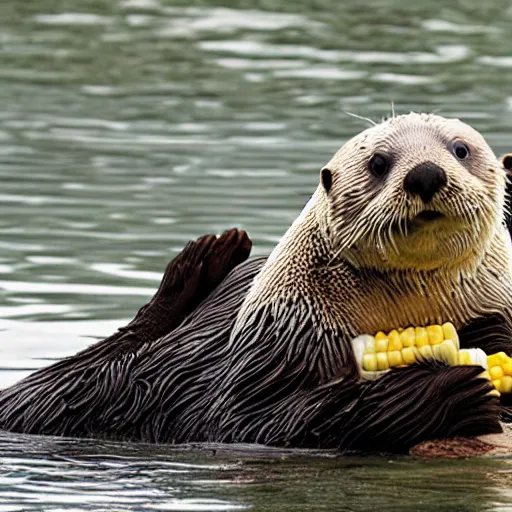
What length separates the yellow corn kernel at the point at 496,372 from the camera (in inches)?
283

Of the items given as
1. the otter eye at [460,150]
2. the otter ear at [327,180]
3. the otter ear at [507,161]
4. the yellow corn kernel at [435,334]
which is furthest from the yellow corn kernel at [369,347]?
the otter ear at [507,161]

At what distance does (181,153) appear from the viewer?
16.6m

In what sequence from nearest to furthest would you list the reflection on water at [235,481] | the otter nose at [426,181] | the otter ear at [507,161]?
the reflection on water at [235,481] → the otter nose at [426,181] → the otter ear at [507,161]

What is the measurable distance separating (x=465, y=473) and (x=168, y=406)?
1.46 meters

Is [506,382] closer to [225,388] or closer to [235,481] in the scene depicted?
[225,388]

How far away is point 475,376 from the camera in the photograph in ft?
22.7

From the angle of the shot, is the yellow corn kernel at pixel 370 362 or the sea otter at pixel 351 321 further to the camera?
the yellow corn kernel at pixel 370 362

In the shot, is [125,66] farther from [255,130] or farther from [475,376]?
[475,376]

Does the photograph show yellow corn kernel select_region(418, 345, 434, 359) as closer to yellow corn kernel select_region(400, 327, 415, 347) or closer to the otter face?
yellow corn kernel select_region(400, 327, 415, 347)

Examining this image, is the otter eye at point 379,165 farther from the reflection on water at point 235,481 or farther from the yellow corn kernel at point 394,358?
the reflection on water at point 235,481

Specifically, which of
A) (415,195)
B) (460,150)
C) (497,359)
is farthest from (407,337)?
(460,150)

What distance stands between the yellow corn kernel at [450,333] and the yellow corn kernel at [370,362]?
0.29 m

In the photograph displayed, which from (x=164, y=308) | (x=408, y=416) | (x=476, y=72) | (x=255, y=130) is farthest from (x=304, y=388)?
(x=476, y=72)

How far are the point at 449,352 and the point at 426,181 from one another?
2.34 ft
